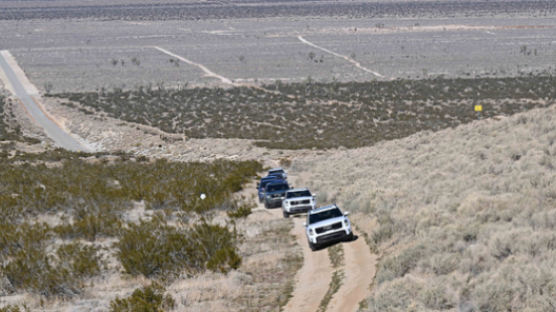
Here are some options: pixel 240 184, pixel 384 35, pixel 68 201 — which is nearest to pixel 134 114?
pixel 240 184

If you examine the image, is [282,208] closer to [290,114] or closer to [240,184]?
[240,184]

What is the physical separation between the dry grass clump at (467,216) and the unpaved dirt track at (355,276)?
43 cm

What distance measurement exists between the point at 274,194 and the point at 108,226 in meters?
8.05

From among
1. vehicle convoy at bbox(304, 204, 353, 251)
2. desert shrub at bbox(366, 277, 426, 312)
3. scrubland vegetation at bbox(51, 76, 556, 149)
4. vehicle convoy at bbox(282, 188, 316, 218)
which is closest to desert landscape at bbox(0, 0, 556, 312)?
desert shrub at bbox(366, 277, 426, 312)

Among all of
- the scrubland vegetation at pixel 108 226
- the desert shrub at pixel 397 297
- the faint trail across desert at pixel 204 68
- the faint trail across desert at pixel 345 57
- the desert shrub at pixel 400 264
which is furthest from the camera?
the faint trail across desert at pixel 345 57

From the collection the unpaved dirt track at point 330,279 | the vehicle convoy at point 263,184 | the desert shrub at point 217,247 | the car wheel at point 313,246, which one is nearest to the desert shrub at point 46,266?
the desert shrub at point 217,247

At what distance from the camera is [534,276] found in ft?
39.3

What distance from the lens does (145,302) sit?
49.6 feet

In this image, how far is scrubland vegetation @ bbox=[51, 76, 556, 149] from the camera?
204ft

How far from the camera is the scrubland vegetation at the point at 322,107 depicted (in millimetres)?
62031

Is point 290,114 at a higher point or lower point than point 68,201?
lower

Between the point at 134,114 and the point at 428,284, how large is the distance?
216ft

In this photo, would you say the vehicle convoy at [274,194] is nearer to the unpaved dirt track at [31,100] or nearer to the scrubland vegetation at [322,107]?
the scrubland vegetation at [322,107]

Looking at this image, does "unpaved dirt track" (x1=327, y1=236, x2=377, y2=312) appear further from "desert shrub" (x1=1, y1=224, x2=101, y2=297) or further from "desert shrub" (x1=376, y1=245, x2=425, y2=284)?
"desert shrub" (x1=1, y1=224, x2=101, y2=297)
